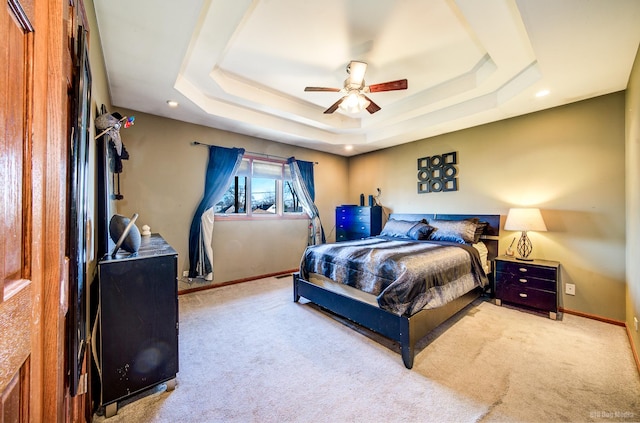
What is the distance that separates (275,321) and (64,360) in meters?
2.12

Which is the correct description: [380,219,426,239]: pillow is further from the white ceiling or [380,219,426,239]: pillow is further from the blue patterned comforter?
the white ceiling

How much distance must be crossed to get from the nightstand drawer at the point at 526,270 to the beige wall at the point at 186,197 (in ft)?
10.8

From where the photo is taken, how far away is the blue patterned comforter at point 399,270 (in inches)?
86.2

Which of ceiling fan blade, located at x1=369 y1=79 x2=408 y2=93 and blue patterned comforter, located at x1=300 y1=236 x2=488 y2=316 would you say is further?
ceiling fan blade, located at x1=369 y1=79 x2=408 y2=93

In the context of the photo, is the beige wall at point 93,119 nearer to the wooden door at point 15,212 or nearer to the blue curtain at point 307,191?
the wooden door at point 15,212

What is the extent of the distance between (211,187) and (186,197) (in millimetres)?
379

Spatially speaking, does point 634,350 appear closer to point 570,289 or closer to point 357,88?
point 570,289

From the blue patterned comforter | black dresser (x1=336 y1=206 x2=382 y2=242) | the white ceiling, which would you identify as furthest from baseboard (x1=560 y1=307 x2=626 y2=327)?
black dresser (x1=336 y1=206 x2=382 y2=242)

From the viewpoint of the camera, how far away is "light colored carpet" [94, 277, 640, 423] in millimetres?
1610

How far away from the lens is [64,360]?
897 mm

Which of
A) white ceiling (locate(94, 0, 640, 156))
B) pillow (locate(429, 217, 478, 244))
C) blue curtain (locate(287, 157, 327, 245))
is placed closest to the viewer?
white ceiling (locate(94, 0, 640, 156))

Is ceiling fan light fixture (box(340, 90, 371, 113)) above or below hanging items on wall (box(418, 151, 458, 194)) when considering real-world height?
above

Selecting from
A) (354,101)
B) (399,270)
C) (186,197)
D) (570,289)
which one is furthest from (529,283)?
(186,197)

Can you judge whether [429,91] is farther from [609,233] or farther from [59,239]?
[59,239]
